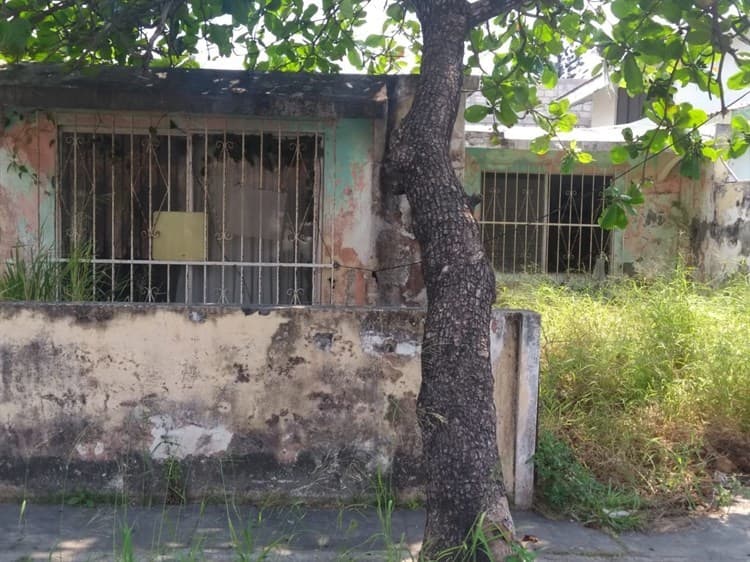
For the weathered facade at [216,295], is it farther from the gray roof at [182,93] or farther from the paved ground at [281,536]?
the paved ground at [281,536]

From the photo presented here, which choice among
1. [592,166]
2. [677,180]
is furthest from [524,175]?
[677,180]

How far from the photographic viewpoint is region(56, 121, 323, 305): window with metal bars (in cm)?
577

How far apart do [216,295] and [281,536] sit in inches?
103

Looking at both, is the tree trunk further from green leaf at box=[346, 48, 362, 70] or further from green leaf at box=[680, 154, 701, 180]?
green leaf at box=[346, 48, 362, 70]

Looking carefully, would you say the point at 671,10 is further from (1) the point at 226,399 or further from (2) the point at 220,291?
(2) the point at 220,291

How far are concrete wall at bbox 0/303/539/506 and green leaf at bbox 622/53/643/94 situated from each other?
1.47 meters

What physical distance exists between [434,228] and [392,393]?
4.86 feet

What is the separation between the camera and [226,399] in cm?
426

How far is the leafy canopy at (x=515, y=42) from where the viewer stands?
4.24m

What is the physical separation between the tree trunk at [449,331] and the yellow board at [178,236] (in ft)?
9.39

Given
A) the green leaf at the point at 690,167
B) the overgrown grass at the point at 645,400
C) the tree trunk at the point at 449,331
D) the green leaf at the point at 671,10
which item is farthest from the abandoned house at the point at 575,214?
the tree trunk at the point at 449,331

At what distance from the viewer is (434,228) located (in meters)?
3.09

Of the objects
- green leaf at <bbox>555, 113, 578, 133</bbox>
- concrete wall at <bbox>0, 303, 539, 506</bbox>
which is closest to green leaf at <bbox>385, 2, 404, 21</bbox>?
green leaf at <bbox>555, 113, 578, 133</bbox>

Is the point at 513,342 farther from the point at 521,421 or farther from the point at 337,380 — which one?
the point at 337,380
